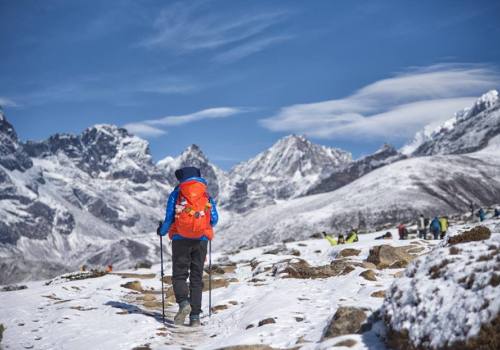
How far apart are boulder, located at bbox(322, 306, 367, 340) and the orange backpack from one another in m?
5.58

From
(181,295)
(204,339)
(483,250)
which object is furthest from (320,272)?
(483,250)

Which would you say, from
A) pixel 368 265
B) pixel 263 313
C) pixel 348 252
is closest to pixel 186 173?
pixel 263 313

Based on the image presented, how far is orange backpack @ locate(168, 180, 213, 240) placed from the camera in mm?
14352

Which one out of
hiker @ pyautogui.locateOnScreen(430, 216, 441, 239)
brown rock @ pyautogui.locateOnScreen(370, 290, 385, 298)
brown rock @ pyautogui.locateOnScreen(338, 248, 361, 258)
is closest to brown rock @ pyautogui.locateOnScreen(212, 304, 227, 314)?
brown rock @ pyautogui.locateOnScreen(370, 290, 385, 298)

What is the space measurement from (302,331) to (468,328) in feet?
14.7

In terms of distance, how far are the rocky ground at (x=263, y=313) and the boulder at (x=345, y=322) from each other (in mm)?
18

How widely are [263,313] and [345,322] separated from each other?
366 centimetres

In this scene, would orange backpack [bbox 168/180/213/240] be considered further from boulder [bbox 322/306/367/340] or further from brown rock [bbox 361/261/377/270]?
brown rock [bbox 361/261/377/270]

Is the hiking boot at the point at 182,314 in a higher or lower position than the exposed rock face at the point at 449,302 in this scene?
lower

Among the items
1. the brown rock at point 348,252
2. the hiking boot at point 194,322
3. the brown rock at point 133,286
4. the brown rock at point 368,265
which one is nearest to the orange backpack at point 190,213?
the hiking boot at point 194,322

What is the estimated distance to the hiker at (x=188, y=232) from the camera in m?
14.4

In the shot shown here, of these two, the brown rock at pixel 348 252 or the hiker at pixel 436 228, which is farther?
the hiker at pixel 436 228

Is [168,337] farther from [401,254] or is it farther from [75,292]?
[401,254]

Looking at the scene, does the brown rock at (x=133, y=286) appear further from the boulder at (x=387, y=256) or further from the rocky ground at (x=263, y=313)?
the boulder at (x=387, y=256)
